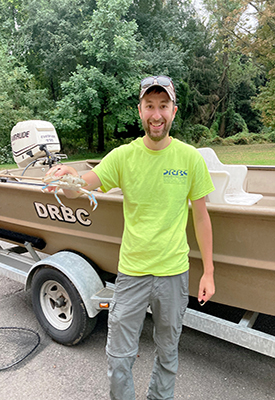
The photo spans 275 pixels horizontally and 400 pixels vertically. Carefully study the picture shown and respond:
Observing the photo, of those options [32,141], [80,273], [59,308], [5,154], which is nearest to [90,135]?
[5,154]

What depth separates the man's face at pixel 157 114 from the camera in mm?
1584

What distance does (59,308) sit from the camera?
2.74 meters

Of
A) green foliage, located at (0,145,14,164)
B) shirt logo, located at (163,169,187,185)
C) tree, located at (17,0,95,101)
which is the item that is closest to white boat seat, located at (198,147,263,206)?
shirt logo, located at (163,169,187,185)

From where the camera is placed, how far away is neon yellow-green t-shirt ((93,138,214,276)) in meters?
1.64

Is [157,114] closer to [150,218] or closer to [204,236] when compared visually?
[150,218]

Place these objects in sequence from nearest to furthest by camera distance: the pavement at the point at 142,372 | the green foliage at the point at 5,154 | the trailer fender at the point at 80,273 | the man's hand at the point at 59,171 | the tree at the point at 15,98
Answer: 1. the man's hand at the point at 59,171
2. the pavement at the point at 142,372
3. the trailer fender at the point at 80,273
4. the tree at the point at 15,98
5. the green foliage at the point at 5,154

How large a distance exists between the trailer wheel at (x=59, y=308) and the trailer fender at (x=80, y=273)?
0.19 ft

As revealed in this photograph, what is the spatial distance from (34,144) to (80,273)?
7.94ft

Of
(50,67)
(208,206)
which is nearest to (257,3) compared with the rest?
(50,67)

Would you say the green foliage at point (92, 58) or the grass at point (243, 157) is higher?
the green foliage at point (92, 58)

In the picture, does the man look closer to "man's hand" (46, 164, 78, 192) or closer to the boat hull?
"man's hand" (46, 164, 78, 192)

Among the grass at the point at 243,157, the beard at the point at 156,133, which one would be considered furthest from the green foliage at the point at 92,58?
the beard at the point at 156,133

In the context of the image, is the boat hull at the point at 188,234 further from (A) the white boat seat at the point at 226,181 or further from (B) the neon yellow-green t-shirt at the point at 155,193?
(A) the white boat seat at the point at 226,181

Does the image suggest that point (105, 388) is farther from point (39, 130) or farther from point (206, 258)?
point (39, 130)
